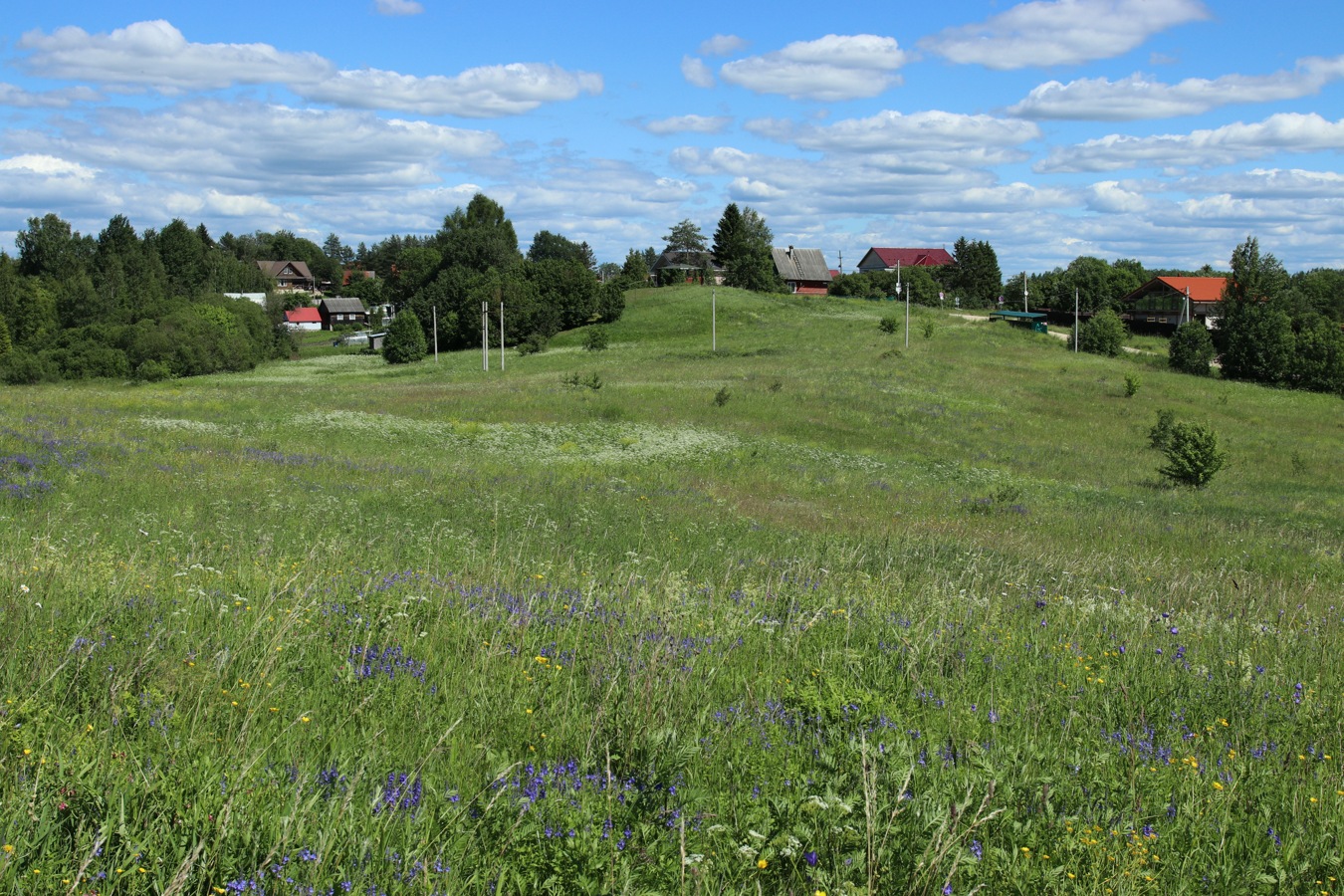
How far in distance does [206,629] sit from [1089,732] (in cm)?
466

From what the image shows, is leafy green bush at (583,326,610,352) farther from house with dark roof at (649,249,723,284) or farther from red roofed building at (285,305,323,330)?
red roofed building at (285,305,323,330)

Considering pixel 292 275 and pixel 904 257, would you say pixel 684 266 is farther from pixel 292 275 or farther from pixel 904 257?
pixel 292 275

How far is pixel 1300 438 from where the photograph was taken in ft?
151

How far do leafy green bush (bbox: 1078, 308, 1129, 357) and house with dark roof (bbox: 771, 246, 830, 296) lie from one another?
55.6 metres

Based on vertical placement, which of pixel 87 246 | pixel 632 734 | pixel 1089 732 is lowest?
pixel 1089 732

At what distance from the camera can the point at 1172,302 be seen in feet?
332

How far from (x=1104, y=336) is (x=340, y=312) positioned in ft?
367

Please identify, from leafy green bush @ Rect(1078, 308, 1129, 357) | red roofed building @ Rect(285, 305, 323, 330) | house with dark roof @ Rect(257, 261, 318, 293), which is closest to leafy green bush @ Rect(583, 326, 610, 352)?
leafy green bush @ Rect(1078, 308, 1129, 357)

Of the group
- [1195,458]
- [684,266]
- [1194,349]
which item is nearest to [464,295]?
[684,266]

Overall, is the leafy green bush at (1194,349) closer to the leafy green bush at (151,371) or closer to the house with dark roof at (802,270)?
the house with dark roof at (802,270)

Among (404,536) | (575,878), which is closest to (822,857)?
(575,878)

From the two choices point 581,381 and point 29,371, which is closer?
point 581,381

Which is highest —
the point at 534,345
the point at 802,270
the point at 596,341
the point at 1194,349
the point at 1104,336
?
the point at 802,270

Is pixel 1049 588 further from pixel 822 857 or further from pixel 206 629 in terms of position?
pixel 206 629
